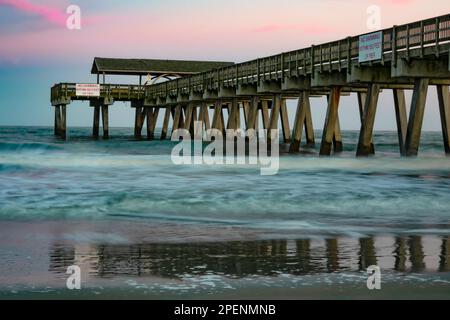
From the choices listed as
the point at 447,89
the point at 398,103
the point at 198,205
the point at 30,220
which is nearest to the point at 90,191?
the point at 198,205

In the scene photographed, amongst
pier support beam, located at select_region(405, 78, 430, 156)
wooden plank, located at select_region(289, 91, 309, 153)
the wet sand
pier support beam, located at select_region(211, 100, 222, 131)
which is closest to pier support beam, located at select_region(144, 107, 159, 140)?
pier support beam, located at select_region(211, 100, 222, 131)

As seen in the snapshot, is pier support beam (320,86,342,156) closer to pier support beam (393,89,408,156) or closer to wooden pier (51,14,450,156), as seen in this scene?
wooden pier (51,14,450,156)

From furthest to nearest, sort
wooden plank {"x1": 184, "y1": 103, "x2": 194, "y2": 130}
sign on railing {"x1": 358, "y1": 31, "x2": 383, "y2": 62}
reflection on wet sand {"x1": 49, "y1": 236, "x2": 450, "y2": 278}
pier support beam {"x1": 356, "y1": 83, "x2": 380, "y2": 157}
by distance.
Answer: wooden plank {"x1": 184, "y1": 103, "x2": 194, "y2": 130} < pier support beam {"x1": 356, "y1": 83, "x2": 380, "y2": 157} < sign on railing {"x1": 358, "y1": 31, "x2": 383, "y2": 62} < reflection on wet sand {"x1": 49, "y1": 236, "x2": 450, "y2": 278}

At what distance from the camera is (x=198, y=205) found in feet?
50.0

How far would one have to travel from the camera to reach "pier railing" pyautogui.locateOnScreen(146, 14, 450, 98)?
73.3ft

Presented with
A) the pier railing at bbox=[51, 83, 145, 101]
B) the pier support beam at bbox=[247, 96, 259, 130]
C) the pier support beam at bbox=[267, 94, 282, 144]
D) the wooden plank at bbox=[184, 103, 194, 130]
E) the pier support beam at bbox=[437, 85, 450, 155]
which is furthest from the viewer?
the pier railing at bbox=[51, 83, 145, 101]

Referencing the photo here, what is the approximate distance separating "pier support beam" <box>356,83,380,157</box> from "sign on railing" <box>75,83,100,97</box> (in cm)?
3862

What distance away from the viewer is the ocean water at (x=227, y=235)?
7906 millimetres

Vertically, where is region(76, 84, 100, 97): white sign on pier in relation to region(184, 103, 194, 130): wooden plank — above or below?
above

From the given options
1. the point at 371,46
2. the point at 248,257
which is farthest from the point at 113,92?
the point at 248,257

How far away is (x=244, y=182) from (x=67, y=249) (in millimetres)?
10661

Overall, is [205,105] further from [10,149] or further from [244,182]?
[244,182]

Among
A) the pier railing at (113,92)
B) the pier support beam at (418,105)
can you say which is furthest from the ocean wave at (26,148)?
the pier support beam at (418,105)

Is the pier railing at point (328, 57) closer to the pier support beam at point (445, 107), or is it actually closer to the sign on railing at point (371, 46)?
the sign on railing at point (371, 46)
